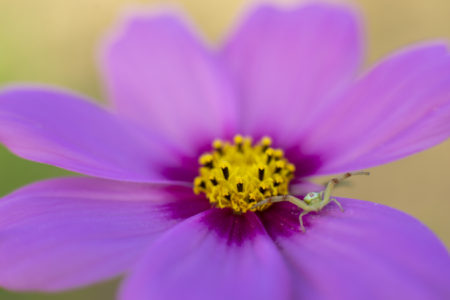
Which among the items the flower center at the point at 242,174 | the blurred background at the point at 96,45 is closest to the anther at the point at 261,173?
the flower center at the point at 242,174

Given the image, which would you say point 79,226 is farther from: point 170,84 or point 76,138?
point 170,84

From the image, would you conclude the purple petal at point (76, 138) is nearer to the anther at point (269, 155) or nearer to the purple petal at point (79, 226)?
the purple petal at point (79, 226)

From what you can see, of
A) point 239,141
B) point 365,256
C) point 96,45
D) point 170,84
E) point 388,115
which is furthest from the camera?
point 96,45

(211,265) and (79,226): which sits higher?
(79,226)

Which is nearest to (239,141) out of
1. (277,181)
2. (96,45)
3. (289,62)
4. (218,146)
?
(218,146)

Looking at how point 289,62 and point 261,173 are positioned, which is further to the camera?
point 289,62

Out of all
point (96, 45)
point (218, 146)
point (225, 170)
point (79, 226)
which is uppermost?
point (96, 45)

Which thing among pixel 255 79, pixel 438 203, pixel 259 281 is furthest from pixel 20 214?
pixel 438 203

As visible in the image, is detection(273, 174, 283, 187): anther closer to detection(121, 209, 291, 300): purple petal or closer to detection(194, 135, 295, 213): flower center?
detection(194, 135, 295, 213): flower center
